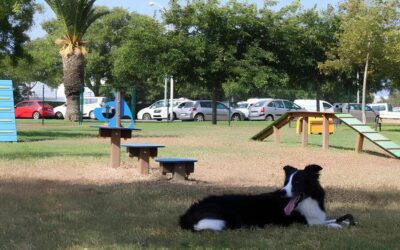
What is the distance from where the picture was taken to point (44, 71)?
63562mm

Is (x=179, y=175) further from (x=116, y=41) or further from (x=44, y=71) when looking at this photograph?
(x=44, y=71)

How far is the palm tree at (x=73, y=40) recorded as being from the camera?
3103 cm

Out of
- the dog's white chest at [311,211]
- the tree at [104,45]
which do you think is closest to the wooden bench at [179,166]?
the dog's white chest at [311,211]

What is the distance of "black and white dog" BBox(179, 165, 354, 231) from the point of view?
5.82 metres

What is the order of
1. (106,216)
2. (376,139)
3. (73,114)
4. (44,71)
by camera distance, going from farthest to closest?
(44,71)
(73,114)
(376,139)
(106,216)

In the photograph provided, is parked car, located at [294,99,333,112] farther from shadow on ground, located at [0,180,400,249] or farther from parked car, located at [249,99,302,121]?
shadow on ground, located at [0,180,400,249]

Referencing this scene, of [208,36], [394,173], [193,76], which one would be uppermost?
[208,36]

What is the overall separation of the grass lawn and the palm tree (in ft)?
55.2

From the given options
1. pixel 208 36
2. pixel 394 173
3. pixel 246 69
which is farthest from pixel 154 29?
pixel 394 173

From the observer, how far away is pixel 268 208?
6.12m

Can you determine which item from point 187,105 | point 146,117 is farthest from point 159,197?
point 146,117

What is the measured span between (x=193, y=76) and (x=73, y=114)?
7538 millimetres

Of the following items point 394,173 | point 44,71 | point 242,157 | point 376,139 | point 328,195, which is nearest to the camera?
point 328,195

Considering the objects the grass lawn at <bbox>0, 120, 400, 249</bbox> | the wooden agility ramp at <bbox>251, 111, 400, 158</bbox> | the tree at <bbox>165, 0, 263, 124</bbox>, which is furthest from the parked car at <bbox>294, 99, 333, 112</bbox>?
the grass lawn at <bbox>0, 120, 400, 249</bbox>
